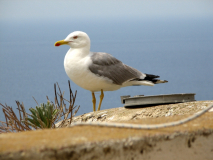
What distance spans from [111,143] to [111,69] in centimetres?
267

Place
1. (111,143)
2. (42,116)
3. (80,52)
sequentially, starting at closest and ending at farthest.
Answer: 1. (111,143)
2. (42,116)
3. (80,52)

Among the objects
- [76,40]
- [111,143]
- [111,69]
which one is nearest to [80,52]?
[76,40]

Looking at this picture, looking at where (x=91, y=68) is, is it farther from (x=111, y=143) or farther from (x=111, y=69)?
(x=111, y=143)

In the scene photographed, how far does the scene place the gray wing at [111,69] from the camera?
11.9ft

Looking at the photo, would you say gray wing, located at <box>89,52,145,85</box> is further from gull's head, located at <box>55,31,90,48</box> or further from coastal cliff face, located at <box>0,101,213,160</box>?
coastal cliff face, located at <box>0,101,213,160</box>

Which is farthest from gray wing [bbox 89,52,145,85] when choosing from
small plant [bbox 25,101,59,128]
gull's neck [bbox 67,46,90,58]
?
small plant [bbox 25,101,59,128]

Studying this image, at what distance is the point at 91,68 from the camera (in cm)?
355

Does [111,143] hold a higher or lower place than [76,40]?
lower

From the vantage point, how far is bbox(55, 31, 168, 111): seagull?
3564mm

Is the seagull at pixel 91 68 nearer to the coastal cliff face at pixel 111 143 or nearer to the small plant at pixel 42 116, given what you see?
the small plant at pixel 42 116

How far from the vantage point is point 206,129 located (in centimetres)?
135

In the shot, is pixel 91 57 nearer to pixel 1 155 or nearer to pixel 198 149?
pixel 198 149

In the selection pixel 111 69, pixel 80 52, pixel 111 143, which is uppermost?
pixel 80 52

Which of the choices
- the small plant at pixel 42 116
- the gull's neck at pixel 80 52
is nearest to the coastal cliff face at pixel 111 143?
the small plant at pixel 42 116
